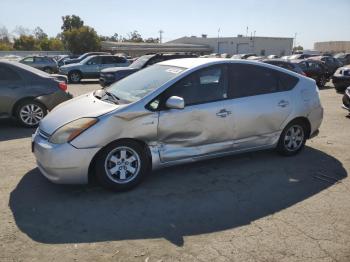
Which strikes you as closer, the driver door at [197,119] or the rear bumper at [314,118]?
the driver door at [197,119]

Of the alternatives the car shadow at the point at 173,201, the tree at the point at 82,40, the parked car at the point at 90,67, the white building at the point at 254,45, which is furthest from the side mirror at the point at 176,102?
the white building at the point at 254,45

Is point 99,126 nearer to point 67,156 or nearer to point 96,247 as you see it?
point 67,156

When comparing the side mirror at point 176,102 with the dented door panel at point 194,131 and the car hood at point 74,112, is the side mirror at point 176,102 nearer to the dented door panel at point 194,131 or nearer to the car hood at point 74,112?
the dented door panel at point 194,131

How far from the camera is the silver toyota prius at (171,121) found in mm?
4324

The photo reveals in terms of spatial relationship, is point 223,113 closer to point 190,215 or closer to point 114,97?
point 114,97

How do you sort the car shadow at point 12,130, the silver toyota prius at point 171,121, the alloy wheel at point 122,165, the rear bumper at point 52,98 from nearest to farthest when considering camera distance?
the silver toyota prius at point 171,121 < the alloy wheel at point 122,165 < the car shadow at point 12,130 < the rear bumper at point 52,98

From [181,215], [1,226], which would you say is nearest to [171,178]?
[181,215]

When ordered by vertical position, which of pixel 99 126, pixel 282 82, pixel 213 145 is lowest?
pixel 213 145

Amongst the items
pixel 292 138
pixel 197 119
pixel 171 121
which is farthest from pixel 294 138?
pixel 171 121

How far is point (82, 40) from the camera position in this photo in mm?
58875

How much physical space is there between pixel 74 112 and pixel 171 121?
1249 mm

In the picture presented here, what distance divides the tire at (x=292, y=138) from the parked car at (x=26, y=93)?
5005mm

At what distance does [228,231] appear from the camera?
374 centimetres

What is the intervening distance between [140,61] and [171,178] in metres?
10.9
